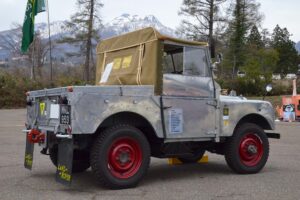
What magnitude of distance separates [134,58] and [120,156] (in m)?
1.76

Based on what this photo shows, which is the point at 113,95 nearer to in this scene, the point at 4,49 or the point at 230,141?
the point at 230,141

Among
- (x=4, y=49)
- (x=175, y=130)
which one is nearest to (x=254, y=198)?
(x=175, y=130)

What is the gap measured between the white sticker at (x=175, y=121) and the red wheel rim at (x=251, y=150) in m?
1.48

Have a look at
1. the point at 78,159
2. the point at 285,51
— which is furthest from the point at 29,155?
the point at 285,51

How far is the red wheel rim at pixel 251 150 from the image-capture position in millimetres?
8391

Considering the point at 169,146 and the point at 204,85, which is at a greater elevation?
the point at 204,85

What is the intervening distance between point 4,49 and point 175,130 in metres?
64.9

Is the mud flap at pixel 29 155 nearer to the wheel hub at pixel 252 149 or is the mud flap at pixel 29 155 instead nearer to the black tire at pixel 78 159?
the black tire at pixel 78 159

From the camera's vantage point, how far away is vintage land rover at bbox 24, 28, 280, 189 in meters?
6.68

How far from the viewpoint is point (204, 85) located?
7.90 meters

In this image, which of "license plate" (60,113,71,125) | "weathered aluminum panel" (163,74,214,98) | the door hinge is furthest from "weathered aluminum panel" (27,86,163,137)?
the door hinge

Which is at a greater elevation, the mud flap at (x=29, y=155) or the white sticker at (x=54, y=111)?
the white sticker at (x=54, y=111)

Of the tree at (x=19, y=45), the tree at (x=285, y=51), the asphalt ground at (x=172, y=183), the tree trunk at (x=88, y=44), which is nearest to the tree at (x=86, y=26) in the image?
the tree trunk at (x=88, y=44)

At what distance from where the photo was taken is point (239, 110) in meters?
8.29
